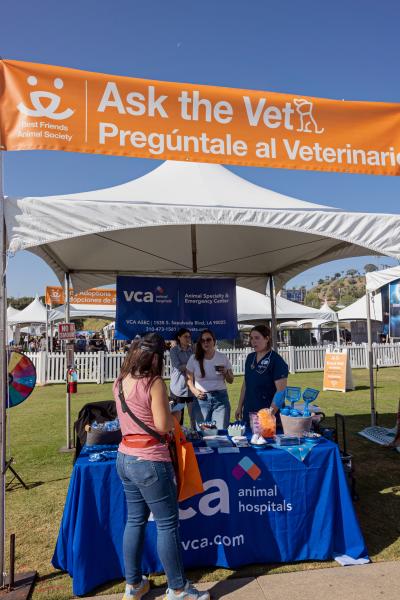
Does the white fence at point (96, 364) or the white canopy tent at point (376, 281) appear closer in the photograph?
the white canopy tent at point (376, 281)

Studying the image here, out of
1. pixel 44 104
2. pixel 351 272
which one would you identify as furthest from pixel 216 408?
pixel 351 272

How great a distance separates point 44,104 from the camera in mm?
3088

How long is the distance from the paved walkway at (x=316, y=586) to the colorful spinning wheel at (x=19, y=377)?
1750 millimetres

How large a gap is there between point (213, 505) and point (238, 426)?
66 centimetres

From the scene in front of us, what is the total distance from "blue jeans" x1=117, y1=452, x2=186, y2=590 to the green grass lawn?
1.59 feet

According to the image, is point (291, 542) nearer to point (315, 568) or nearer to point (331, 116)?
point (315, 568)

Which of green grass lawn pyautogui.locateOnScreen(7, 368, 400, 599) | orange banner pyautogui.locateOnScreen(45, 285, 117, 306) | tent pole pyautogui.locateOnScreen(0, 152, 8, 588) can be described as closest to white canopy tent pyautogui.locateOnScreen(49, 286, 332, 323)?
orange banner pyautogui.locateOnScreen(45, 285, 117, 306)

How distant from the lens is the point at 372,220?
12.0ft

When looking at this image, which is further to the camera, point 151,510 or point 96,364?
point 96,364

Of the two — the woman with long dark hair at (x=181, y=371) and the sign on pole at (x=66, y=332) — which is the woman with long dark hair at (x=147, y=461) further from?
the sign on pole at (x=66, y=332)

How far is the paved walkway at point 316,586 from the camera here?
261cm

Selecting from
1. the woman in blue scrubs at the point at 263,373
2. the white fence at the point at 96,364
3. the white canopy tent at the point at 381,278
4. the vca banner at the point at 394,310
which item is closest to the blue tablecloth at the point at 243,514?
the woman in blue scrubs at the point at 263,373

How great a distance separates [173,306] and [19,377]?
3.63 m

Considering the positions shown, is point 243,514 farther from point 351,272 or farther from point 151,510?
point 351,272
